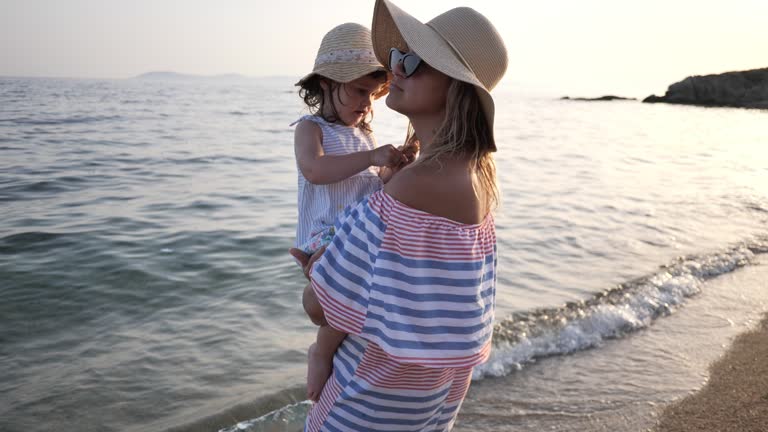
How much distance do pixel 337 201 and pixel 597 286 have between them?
206 inches

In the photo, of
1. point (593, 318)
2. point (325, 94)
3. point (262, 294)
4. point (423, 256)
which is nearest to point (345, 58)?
point (325, 94)

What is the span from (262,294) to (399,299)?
506cm

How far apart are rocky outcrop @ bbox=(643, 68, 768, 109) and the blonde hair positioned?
6261 centimetres

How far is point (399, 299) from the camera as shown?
1.62 m

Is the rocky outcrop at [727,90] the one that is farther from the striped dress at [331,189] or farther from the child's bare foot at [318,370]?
the child's bare foot at [318,370]

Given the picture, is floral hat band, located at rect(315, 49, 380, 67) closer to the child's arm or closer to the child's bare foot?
the child's arm

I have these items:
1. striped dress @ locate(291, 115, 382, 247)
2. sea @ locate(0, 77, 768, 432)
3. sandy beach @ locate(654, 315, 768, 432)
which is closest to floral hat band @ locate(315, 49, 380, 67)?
striped dress @ locate(291, 115, 382, 247)

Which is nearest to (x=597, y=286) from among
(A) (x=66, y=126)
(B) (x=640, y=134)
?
(A) (x=66, y=126)

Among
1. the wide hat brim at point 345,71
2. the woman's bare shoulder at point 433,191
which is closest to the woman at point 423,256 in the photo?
the woman's bare shoulder at point 433,191

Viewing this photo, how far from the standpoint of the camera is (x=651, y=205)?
1119 centimetres

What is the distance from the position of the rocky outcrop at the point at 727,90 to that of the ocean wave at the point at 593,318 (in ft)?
187

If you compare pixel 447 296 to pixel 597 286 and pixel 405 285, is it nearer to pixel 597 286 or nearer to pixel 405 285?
pixel 405 285

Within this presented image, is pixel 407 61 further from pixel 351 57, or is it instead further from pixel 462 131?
pixel 351 57

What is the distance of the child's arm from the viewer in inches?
83.1
